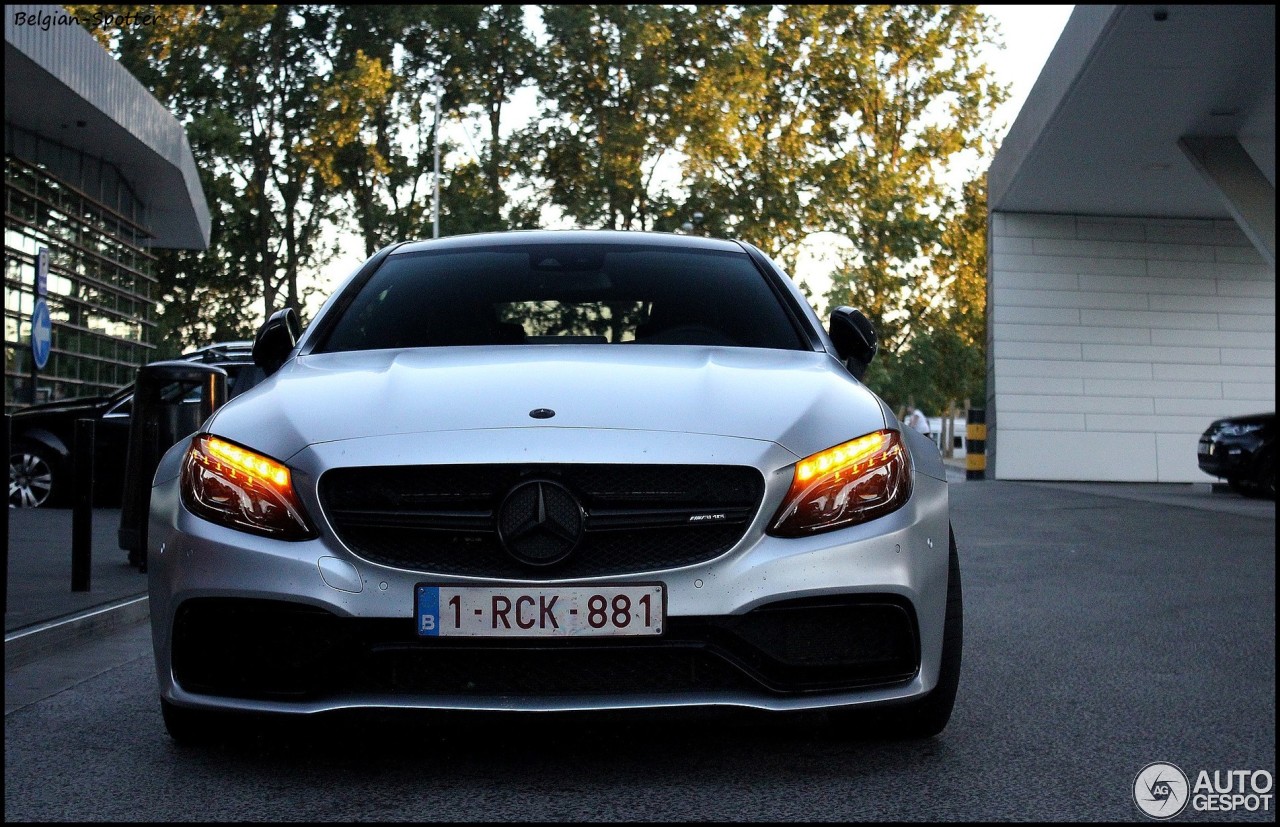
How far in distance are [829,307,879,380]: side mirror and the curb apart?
8.61 feet

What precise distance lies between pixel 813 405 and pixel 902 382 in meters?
41.0

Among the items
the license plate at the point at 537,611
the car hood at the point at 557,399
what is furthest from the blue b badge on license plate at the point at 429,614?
the car hood at the point at 557,399

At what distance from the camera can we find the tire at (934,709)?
377 cm

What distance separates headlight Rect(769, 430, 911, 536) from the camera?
346cm

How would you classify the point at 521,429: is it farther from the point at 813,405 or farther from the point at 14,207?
the point at 14,207

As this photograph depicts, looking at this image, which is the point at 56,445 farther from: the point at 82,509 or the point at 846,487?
the point at 846,487

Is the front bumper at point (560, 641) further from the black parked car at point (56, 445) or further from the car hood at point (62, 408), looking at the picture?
the car hood at point (62, 408)

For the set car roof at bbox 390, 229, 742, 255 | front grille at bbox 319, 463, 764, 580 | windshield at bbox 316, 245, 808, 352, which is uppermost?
car roof at bbox 390, 229, 742, 255

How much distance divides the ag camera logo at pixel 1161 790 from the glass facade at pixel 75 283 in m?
15.8

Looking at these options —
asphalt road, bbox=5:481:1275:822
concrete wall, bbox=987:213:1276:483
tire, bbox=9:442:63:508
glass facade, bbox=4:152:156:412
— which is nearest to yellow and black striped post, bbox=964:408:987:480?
concrete wall, bbox=987:213:1276:483

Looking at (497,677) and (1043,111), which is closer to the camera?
(497,677)

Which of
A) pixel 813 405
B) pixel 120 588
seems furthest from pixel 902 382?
pixel 813 405

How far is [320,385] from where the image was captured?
13.0 feet

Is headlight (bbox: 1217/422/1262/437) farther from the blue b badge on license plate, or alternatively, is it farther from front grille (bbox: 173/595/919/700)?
→ the blue b badge on license plate
